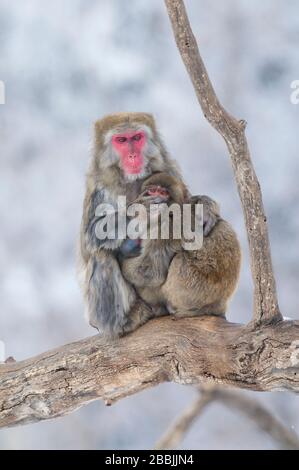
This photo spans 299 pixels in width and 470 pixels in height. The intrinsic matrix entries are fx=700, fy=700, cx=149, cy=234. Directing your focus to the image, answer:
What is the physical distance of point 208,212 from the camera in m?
4.11

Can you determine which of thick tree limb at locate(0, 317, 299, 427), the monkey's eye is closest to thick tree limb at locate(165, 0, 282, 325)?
thick tree limb at locate(0, 317, 299, 427)

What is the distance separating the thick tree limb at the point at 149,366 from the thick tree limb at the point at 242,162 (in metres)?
0.17

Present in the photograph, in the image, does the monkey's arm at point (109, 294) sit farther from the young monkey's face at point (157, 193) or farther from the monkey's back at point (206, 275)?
the young monkey's face at point (157, 193)

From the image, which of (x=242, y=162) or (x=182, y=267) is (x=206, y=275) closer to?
(x=182, y=267)

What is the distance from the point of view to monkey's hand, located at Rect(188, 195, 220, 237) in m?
4.10

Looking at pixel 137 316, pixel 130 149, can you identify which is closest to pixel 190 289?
pixel 137 316

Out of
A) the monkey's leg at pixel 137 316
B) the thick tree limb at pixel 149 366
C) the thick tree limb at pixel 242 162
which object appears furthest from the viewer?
the monkey's leg at pixel 137 316

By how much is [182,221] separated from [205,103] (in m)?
0.91

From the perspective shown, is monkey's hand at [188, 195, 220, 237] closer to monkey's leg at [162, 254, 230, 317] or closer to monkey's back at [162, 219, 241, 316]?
monkey's back at [162, 219, 241, 316]

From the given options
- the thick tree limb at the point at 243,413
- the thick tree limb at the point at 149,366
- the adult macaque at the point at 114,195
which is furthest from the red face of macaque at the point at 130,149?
the thick tree limb at the point at 243,413

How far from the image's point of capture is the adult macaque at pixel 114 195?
4.12 meters

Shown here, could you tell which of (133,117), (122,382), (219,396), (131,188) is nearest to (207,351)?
(122,382)

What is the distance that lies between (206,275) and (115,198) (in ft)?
2.45

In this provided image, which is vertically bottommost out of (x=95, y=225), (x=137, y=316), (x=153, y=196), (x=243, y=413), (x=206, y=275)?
(x=243, y=413)
